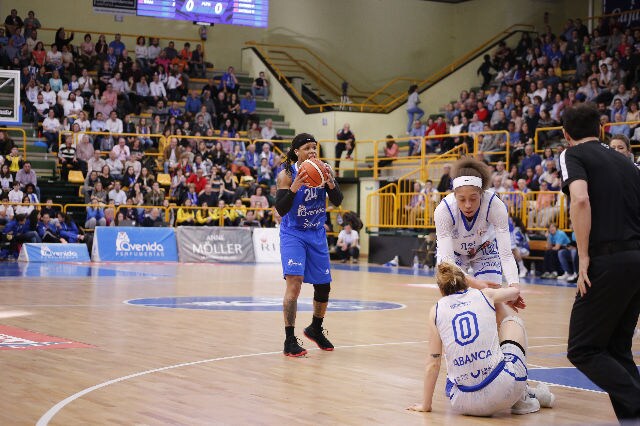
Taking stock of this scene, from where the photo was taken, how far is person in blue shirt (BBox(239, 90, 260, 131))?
113 ft

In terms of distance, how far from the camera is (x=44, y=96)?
99.8 feet

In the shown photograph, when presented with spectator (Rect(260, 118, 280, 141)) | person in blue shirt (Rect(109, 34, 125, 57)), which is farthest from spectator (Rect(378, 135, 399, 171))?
person in blue shirt (Rect(109, 34, 125, 57))

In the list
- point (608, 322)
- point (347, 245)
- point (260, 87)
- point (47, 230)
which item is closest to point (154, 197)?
point (47, 230)

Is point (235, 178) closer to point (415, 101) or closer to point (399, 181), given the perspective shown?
point (399, 181)

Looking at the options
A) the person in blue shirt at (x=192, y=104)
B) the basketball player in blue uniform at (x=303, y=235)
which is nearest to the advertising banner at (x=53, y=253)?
the person in blue shirt at (x=192, y=104)

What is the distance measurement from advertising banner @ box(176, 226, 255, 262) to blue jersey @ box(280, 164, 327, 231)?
55.1ft

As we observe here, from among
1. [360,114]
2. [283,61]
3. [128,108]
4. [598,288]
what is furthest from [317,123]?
[598,288]

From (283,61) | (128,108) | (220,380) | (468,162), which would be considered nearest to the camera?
(468,162)

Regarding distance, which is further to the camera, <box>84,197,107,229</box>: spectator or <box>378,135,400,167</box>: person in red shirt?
<box>378,135,400,167</box>: person in red shirt

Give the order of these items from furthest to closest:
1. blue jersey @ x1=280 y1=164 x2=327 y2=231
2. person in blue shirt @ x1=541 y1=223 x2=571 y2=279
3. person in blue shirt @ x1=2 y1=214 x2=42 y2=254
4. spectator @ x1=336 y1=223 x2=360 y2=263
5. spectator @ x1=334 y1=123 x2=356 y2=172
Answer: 1. spectator @ x1=334 y1=123 x2=356 y2=172
2. spectator @ x1=336 y1=223 x2=360 y2=263
3. person in blue shirt @ x1=2 y1=214 x2=42 y2=254
4. person in blue shirt @ x1=541 y1=223 x2=571 y2=279
5. blue jersey @ x1=280 y1=164 x2=327 y2=231

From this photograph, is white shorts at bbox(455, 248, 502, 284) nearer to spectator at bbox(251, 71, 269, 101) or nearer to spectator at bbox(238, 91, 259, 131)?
spectator at bbox(238, 91, 259, 131)

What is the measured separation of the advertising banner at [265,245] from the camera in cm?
2759

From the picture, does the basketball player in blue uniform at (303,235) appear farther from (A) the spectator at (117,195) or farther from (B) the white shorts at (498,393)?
(A) the spectator at (117,195)

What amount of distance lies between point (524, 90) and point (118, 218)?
508 inches
